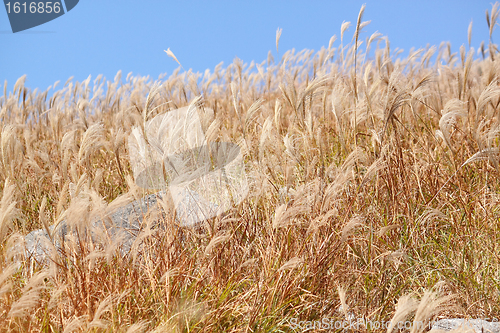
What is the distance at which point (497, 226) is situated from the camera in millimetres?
2658

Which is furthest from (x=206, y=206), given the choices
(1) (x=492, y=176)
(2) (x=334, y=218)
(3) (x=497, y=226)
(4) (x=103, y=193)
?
(1) (x=492, y=176)

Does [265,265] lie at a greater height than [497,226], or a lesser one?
greater

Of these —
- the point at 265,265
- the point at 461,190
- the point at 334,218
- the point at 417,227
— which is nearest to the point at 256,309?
the point at 265,265

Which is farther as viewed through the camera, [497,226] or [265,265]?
[497,226]

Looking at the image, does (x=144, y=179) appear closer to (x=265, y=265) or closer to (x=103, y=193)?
(x=103, y=193)

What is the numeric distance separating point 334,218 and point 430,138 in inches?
77.7

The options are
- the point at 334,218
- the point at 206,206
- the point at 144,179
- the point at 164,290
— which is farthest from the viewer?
the point at 144,179

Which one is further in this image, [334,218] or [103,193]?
[103,193]

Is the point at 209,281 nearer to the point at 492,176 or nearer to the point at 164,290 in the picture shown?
the point at 164,290

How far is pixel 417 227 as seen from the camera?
2.58 m

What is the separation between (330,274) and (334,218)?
0.42m

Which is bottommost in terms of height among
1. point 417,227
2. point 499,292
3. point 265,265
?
point 499,292

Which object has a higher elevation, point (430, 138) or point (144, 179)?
point (144, 179)

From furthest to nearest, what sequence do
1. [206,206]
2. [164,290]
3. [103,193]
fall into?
[103,193] < [206,206] < [164,290]
